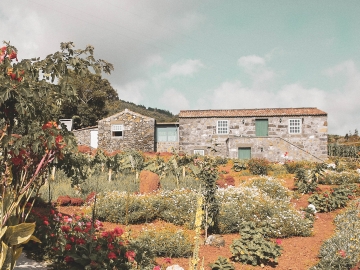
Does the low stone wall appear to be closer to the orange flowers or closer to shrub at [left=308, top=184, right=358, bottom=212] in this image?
shrub at [left=308, top=184, right=358, bottom=212]

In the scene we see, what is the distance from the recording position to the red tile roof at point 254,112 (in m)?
27.7

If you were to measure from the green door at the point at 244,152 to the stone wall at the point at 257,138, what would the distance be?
0.94 feet

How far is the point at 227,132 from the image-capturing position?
28.4 m

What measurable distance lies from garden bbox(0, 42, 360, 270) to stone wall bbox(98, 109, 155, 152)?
13.3 meters

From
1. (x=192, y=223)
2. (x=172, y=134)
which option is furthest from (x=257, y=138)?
(x=192, y=223)

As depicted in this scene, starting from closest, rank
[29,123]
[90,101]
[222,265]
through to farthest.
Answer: [29,123] → [222,265] → [90,101]

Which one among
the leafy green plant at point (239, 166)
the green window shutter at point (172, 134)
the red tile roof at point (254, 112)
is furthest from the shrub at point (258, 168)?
the green window shutter at point (172, 134)

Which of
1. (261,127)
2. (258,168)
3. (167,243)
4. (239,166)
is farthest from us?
(261,127)

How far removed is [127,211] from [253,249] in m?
2.63

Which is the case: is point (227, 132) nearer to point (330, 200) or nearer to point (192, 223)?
point (330, 200)

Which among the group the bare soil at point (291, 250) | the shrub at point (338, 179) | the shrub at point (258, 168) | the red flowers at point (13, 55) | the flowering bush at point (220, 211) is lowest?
the bare soil at point (291, 250)

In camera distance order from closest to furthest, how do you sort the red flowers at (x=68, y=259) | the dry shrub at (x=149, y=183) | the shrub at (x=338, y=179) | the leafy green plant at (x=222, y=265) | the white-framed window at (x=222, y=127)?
1. the red flowers at (x=68, y=259)
2. the leafy green plant at (x=222, y=265)
3. the dry shrub at (x=149, y=183)
4. the shrub at (x=338, y=179)
5. the white-framed window at (x=222, y=127)

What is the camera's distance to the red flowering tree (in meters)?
3.54

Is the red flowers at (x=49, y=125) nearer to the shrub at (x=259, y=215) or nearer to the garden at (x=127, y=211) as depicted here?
the garden at (x=127, y=211)
